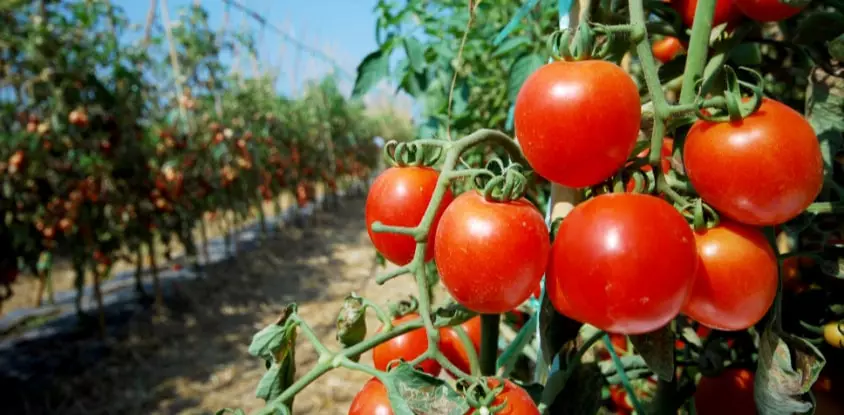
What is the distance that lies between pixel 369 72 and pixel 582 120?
78 centimetres

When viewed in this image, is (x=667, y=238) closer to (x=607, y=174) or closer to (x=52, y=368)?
(x=607, y=174)

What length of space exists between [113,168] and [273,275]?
77.3 inches

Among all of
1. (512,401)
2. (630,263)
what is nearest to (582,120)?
(630,263)

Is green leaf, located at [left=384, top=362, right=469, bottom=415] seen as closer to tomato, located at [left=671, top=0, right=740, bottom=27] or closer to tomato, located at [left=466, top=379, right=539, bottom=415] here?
tomato, located at [left=466, top=379, right=539, bottom=415]

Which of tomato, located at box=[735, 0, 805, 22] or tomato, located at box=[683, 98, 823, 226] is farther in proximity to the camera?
tomato, located at box=[735, 0, 805, 22]

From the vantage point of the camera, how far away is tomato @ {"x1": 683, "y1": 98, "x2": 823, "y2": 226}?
368 millimetres

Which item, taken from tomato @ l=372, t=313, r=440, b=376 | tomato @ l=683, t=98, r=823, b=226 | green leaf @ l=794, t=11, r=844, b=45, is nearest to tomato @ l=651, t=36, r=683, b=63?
green leaf @ l=794, t=11, r=844, b=45


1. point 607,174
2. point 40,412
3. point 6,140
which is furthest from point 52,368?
point 607,174

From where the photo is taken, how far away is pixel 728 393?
0.59 m

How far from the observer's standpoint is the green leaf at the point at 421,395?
400 mm

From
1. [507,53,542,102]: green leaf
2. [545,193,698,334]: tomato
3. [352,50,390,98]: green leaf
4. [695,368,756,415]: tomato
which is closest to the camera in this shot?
[545,193,698,334]: tomato

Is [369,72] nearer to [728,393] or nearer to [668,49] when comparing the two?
[668,49]

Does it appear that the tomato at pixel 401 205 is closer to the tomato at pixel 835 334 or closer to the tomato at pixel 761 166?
the tomato at pixel 761 166

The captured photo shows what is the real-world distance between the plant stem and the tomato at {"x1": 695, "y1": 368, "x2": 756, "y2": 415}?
0.76ft
